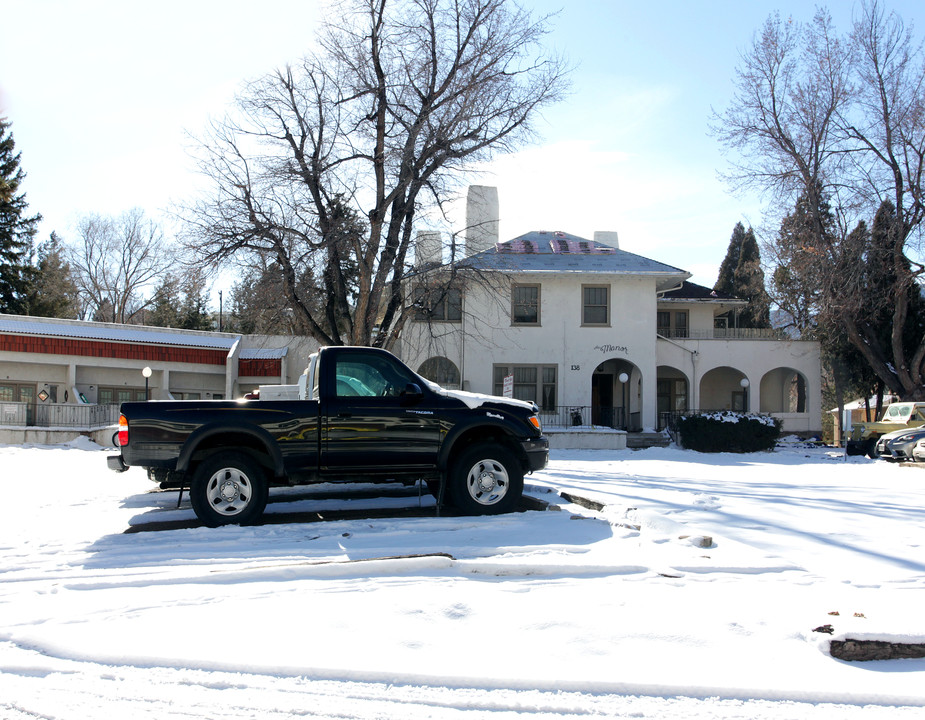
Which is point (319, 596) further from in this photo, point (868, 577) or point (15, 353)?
point (15, 353)

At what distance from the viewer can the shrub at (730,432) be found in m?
25.6

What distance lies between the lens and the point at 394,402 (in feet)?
28.2

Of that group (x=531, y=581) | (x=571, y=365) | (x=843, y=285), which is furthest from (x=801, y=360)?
(x=531, y=581)

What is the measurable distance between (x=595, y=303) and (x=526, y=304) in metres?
2.64

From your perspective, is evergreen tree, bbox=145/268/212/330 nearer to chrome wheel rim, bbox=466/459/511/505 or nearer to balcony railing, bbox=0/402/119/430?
balcony railing, bbox=0/402/119/430

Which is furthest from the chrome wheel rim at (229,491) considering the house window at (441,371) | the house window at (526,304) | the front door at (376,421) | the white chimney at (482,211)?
the house window at (526,304)

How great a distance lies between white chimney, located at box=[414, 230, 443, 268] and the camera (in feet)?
69.6

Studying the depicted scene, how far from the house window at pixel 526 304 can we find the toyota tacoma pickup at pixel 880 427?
11343 millimetres

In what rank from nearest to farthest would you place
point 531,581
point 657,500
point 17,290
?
point 531,581 < point 657,500 < point 17,290

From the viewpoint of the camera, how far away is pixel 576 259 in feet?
94.7

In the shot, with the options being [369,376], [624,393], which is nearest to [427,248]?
[624,393]

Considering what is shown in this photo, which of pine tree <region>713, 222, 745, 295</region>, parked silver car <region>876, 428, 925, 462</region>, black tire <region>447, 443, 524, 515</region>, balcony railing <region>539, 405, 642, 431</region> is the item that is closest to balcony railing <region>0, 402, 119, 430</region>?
balcony railing <region>539, 405, 642, 431</region>

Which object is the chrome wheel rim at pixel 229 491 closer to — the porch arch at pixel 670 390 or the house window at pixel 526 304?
the house window at pixel 526 304

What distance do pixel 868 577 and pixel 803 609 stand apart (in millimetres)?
1368
